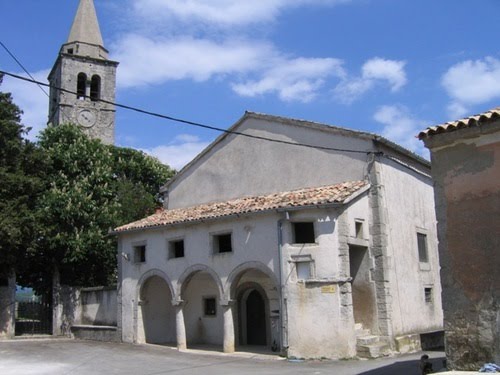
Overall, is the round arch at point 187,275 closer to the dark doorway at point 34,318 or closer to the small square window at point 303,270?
the small square window at point 303,270

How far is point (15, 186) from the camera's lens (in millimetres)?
24438

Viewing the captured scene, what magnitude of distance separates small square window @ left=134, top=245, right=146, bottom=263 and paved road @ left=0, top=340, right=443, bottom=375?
11.8 ft

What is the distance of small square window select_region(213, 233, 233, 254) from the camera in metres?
21.1

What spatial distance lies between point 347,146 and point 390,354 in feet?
24.2

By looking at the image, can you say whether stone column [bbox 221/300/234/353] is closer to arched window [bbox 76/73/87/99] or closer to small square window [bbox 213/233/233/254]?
small square window [bbox 213/233/233/254]

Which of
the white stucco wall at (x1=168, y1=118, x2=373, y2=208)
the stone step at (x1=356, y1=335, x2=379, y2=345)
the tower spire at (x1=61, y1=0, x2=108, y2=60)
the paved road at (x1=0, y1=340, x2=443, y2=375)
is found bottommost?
the paved road at (x1=0, y1=340, x2=443, y2=375)

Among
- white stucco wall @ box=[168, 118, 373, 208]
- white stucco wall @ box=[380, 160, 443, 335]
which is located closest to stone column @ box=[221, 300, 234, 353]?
white stucco wall @ box=[168, 118, 373, 208]

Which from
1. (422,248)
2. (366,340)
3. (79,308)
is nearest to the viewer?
(366,340)

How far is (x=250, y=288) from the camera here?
2270 cm

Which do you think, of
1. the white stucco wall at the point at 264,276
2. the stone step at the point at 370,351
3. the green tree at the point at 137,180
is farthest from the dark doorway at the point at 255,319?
the green tree at the point at 137,180

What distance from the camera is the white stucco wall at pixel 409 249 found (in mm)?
20188

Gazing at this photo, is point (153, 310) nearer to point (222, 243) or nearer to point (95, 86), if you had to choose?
point (222, 243)

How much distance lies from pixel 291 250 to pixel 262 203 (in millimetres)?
2483

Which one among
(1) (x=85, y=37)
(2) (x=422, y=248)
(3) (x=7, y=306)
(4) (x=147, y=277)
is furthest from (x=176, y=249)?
(1) (x=85, y=37)
